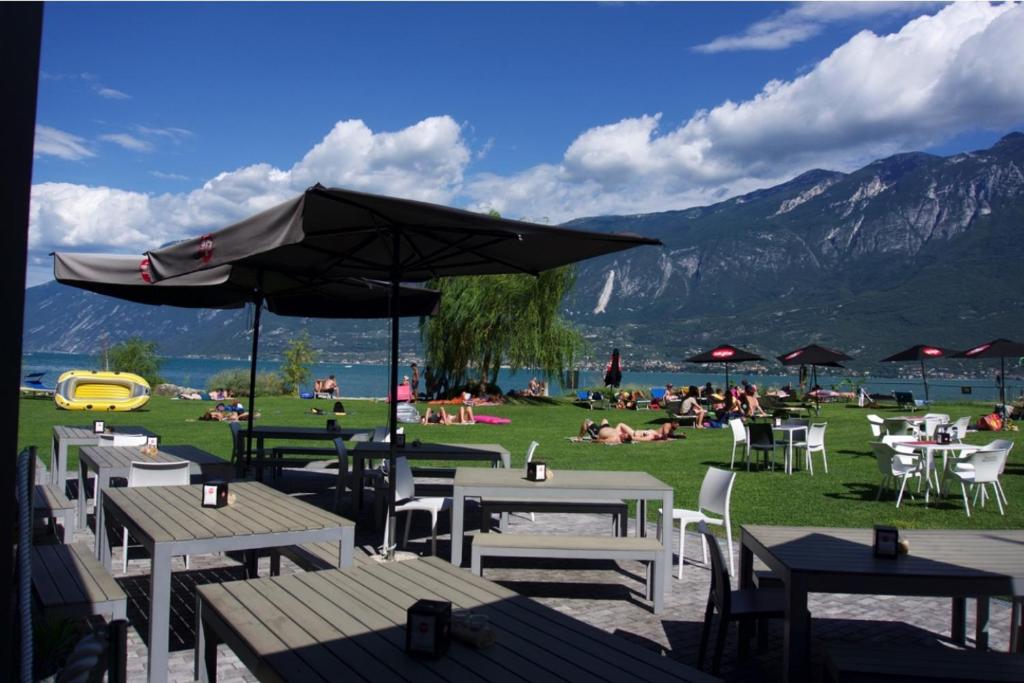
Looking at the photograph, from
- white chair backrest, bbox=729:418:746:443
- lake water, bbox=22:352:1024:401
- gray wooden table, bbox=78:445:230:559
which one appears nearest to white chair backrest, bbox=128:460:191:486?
gray wooden table, bbox=78:445:230:559

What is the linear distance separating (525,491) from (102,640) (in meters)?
3.41

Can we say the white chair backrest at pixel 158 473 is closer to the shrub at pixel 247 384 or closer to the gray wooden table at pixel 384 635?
the gray wooden table at pixel 384 635

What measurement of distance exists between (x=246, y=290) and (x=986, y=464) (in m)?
8.03

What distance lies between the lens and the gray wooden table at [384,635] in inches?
94.2

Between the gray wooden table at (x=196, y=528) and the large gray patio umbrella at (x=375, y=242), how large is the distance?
1.34 metres

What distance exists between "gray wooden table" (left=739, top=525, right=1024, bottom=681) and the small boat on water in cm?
1988

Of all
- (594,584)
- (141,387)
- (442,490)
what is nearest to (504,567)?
(594,584)

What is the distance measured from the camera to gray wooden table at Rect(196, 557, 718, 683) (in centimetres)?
239

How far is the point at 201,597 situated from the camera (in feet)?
10.6

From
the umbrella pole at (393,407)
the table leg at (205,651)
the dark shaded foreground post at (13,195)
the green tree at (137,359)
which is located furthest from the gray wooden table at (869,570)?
the green tree at (137,359)

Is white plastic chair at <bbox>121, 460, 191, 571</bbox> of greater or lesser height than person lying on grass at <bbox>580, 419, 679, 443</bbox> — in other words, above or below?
above

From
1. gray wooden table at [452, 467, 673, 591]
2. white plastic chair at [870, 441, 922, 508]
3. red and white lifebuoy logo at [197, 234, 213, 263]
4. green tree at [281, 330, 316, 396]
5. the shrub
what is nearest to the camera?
gray wooden table at [452, 467, 673, 591]

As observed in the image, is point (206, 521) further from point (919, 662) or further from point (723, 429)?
point (723, 429)

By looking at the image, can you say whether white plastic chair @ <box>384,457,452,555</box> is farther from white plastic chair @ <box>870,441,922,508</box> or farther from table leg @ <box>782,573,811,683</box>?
white plastic chair @ <box>870,441,922,508</box>
